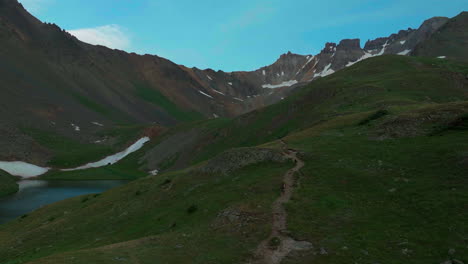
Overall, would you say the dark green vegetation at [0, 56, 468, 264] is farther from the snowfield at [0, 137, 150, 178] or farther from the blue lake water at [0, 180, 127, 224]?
the snowfield at [0, 137, 150, 178]

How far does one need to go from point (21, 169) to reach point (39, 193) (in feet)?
166

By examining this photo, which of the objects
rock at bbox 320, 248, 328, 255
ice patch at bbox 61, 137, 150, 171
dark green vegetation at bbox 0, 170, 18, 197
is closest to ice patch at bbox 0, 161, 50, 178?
ice patch at bbox 61, 137, 150, 171

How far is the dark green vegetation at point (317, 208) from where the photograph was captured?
64.3 ft

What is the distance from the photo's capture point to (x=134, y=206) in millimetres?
41375

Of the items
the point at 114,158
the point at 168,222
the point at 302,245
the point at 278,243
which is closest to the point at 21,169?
the point at 114,158

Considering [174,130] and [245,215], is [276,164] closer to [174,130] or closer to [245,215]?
[245,215]

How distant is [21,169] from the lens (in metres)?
147

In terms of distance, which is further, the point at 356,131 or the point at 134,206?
the point at 356,131

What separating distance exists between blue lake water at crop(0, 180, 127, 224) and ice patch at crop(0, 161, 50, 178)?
409 inches

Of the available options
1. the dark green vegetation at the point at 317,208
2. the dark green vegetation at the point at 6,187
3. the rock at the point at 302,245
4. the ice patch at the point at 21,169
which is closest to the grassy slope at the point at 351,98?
the dark green vegetation at the point at 317,208

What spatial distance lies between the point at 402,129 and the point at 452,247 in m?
23.2

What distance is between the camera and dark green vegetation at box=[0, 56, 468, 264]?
19.6 meters

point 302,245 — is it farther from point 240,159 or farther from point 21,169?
point 21,169

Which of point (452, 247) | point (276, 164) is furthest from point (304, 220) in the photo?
point (276, 164)
